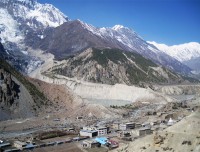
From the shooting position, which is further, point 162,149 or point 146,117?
point 146,117

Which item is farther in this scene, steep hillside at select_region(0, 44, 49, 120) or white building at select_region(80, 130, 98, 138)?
steep hillside at select_region(0, 44, 49, 120)

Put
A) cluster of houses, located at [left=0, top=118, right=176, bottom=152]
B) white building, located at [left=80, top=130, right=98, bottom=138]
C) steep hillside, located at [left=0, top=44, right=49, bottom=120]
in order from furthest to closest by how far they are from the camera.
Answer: steep hillside, located at [left=0, top=44, right=49, bottom=120] → white building, located at [left=80, top=130, right=98, bottom=138] → cluster of houses, located at [left=0, top=118, right=176, bottom=152]

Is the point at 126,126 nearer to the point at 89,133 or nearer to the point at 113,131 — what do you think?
the point at 113,131

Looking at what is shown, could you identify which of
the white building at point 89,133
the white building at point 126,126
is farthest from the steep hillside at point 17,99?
the white building at point 126,126

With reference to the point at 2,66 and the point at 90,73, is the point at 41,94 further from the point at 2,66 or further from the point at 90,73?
the point at 90,73

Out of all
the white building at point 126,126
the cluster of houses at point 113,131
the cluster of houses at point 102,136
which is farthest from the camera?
the white building at point 126,126

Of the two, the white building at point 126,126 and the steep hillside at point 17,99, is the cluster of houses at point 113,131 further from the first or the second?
the steep hillside at point 17,99

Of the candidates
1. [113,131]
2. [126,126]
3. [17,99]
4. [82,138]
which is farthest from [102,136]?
[17,99]

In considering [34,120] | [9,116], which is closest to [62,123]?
[34,120]

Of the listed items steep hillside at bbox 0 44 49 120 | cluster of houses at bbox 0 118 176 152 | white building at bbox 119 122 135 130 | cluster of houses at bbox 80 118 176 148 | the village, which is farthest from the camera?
steep hillside at bbox 0 44 49 120

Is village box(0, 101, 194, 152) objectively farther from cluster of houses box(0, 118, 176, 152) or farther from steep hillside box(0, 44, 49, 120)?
steep hillside box(0, 44, 49, 120)

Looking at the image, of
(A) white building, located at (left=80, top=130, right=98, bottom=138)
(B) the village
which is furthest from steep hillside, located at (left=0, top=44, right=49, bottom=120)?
(A) white building, located at (left=80, top=130, right=98, bottom=138)
